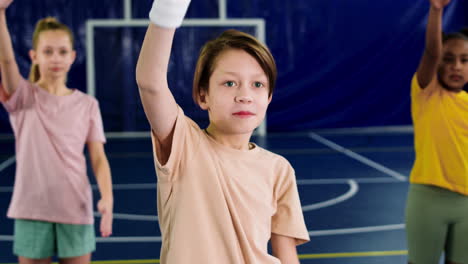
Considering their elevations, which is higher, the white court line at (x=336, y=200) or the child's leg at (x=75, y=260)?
the child's leg at (x=75, y=260)

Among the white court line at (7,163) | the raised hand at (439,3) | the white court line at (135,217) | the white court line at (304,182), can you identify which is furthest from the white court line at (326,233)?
the white court line at (7,163)

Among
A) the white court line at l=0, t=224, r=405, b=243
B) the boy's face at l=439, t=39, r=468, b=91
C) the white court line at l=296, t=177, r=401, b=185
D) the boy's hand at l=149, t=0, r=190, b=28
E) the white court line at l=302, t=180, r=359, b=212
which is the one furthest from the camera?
the white court line at l=296, t=177, r=401, b=185

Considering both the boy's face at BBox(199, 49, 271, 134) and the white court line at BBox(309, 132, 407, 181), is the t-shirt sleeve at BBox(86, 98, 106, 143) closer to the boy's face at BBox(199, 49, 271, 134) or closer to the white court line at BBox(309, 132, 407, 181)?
the boy's face at BBox(199, 49, 271, 134)

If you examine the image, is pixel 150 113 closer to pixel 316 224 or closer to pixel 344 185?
pixel 316 224

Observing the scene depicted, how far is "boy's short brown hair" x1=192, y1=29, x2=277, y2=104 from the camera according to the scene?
150cm

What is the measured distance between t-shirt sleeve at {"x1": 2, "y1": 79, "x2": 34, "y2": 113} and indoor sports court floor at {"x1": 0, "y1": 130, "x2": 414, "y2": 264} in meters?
1.64

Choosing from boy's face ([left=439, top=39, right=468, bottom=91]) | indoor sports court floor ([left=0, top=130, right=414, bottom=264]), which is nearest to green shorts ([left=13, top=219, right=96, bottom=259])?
indoor sports court floor ([left=0, top=130, right=414, bottom=264])

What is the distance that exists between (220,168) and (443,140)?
4.73 ft

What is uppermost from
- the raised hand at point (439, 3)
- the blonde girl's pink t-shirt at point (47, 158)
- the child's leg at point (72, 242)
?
the raised hand at point (439, 3)

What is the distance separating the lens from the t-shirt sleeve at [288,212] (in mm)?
1621

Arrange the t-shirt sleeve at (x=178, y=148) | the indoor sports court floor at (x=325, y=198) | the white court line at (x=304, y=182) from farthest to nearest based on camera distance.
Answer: the white court line at (x=304, y=182) < the indoor sports court floor at (x=325, y=198) < the t-shirt sleeve at (x=178, y=148)

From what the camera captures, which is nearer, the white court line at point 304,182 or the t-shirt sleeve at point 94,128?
the t-shirt sleeve at point 94,128

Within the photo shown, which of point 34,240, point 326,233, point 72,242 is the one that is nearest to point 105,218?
point 72,242

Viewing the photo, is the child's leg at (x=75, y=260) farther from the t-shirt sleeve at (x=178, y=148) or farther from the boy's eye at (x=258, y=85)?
the boy's eye at (x=258, y=85)
